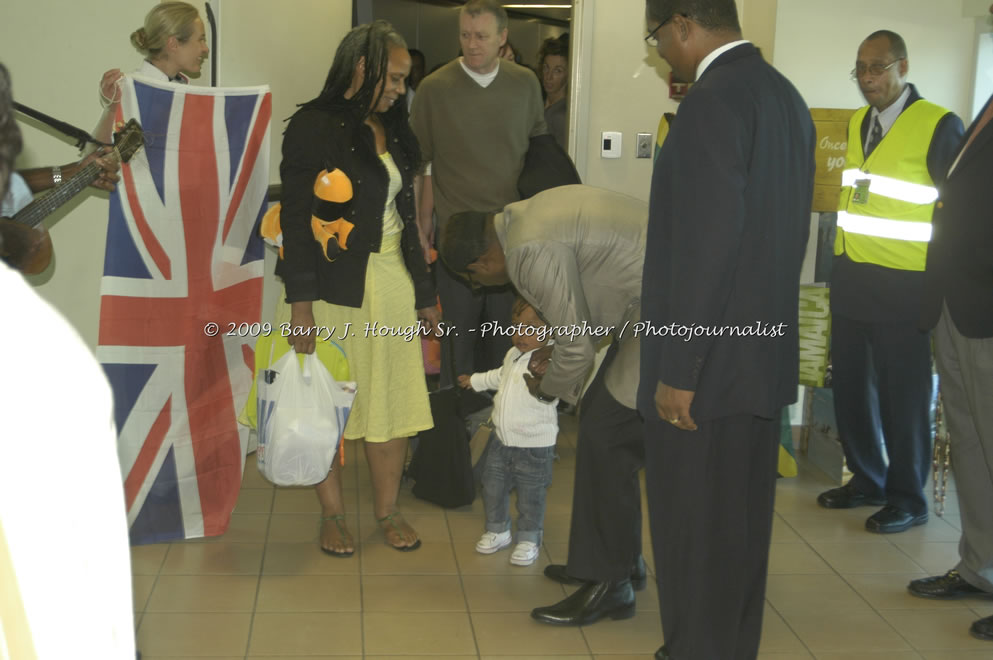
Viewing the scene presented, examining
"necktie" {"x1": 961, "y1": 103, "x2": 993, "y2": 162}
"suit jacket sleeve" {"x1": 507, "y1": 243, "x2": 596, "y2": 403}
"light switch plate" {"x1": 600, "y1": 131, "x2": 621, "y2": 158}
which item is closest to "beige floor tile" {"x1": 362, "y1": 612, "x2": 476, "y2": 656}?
"suit jacket sleeve" {"x1": 507, "y1": 243, "x2": 596, "y2": 403}

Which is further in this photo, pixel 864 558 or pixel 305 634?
pixel 864 558

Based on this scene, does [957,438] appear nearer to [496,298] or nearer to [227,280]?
[496,298]

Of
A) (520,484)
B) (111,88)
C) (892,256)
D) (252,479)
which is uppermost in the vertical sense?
(111,88)

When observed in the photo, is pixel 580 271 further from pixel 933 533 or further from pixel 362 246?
pixel 933 533

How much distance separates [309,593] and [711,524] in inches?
51.8

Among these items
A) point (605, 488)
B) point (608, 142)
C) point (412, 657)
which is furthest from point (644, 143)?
point (412, 657)

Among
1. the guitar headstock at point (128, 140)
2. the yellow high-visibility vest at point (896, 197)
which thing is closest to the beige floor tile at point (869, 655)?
the yellow high-visibility vest at point (896, 197)

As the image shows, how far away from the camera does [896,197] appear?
12.4 ft

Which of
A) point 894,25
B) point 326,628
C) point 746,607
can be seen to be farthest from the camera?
point 894,25

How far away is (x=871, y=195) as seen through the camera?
12.7 feet

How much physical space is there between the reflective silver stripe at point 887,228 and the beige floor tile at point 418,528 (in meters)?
1.87

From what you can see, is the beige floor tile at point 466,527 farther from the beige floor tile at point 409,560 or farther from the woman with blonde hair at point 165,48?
the woman with blonde hair at point 165,48

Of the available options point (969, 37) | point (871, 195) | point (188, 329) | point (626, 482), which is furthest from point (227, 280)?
point (969, 37)

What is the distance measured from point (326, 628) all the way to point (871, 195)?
2.47 m
